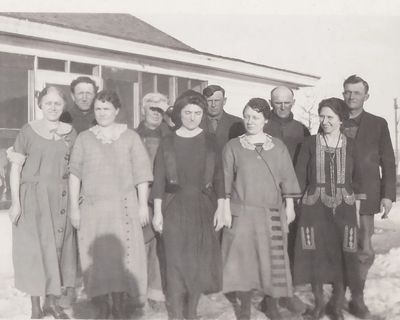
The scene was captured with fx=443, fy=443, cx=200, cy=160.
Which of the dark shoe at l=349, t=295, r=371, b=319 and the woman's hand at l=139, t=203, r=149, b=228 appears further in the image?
the dark shoe at l=349, t=295, r=371, b=319

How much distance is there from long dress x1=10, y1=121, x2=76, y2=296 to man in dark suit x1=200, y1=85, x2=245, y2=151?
1.26 meters

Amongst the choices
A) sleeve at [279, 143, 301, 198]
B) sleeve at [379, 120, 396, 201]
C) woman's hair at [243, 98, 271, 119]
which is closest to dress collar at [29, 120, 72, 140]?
woman's hair at [243, 98, 271, 119]

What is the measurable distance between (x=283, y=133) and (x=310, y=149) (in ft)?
1.64

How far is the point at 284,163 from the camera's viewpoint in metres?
3.04

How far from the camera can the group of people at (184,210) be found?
2.91 meters

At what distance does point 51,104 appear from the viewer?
3027mm

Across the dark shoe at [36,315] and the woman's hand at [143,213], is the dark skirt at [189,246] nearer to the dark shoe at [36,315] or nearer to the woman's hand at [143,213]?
the woman's hand at [143,213]

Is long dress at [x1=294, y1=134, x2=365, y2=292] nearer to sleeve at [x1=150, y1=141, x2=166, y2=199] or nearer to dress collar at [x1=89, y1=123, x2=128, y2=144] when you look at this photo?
sleeve at [x1=150, y1=141, x2=166, y2=199]

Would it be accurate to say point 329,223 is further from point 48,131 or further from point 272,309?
point 48,131

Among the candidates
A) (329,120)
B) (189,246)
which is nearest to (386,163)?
(329,120)

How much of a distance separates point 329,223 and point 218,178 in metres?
0.82

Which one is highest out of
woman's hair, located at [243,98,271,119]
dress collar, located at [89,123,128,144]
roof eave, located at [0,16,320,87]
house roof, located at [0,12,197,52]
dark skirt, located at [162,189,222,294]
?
house roof, located at [0,12,197,52]

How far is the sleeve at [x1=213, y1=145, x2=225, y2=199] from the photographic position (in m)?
2.96

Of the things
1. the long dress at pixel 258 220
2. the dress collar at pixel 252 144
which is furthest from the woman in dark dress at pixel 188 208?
the dress collar at pixel 252 144
